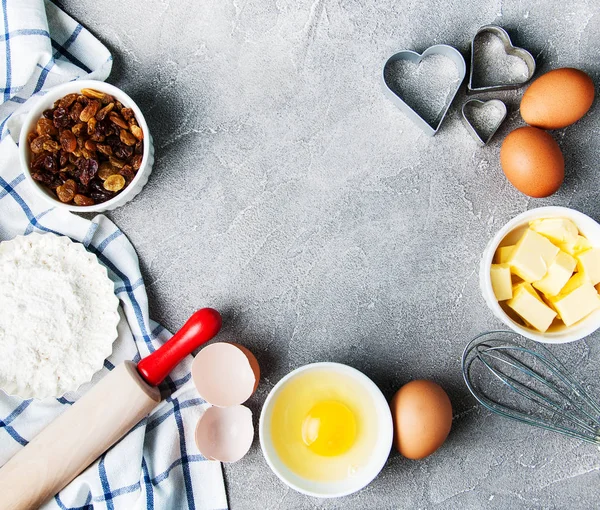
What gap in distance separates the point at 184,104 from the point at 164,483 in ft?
2.14

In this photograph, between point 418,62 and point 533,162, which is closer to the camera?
point 533,162

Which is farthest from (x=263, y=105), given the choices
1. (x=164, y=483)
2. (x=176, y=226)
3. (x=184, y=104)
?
(x=164, y=483)

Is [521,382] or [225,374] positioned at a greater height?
[225,374]

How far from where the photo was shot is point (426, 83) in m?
1.03

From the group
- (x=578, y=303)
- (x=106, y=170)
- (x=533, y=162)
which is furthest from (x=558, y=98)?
(x=106, y=170)

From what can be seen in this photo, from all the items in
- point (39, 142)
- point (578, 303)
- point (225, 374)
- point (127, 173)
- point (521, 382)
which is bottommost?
point (521, 382)

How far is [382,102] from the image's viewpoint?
3.41 ft

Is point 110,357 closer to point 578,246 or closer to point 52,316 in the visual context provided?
point 52,316

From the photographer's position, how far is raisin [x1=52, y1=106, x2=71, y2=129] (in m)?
0.97

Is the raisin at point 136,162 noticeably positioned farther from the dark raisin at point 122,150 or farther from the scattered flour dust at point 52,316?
the scattered flour dust at point 52,316

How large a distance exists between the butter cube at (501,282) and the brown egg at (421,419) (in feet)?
0.59

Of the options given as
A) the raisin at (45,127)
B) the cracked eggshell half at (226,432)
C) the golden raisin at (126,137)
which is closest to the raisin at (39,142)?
the raisin at (45,127)

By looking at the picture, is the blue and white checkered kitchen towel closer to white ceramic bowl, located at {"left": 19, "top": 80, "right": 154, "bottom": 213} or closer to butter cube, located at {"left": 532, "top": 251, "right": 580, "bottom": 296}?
white ceramic bowl, located at {"left": 19, "top": 80, "right": 154, "bottom": 213}

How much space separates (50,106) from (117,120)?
13 cm
